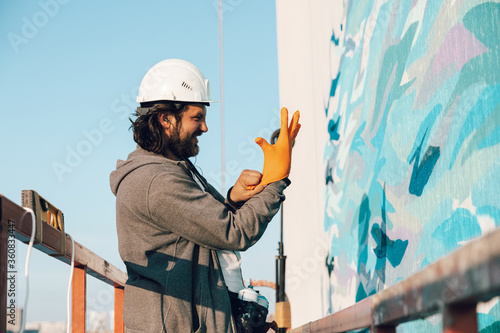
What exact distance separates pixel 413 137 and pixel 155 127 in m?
1.12

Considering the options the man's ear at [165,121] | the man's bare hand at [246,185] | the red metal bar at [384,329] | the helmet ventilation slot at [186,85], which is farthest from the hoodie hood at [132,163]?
the red metal bar at [384,329]

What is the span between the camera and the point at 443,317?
77 centimetres

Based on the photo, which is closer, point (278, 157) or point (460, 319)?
point (460, 319)

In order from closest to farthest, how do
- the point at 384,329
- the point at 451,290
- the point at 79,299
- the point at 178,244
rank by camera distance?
the point at 451,290, the point at 384,329, the point at 178,244, the point at 79,299

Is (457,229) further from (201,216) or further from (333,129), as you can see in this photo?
(333,129)

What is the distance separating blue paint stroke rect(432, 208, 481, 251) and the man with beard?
2.04 feet

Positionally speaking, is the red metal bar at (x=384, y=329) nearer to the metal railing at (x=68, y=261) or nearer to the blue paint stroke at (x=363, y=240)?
the metal railing at (x=68, y=261)

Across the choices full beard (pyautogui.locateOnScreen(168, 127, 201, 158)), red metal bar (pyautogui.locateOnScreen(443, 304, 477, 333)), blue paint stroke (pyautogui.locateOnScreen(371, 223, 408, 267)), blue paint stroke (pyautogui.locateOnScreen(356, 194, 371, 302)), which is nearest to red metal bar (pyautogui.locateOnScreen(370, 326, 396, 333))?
red metal bar (pyautogui.locateOnScreen(443, 304, 477, 333))

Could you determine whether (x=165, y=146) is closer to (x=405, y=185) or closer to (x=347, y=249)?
(x=405, y=185)

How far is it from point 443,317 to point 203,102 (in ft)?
6.36

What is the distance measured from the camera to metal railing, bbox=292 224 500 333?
58cm

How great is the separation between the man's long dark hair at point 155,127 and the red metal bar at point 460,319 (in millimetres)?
1800

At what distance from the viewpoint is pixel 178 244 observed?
2.18 metres

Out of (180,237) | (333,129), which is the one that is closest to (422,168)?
(180,237)
